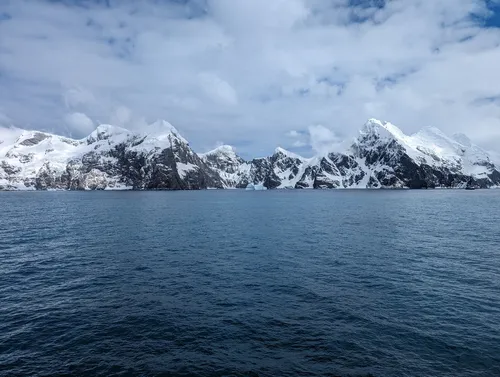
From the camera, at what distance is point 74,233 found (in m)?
68.5

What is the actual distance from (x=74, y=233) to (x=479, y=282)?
66.2m

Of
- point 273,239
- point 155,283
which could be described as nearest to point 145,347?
point 155,283

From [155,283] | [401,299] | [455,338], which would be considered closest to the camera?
[455,338]

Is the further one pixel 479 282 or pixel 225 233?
pixel 225 233

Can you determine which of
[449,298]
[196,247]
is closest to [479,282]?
[449,298]

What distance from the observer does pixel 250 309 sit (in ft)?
97.1

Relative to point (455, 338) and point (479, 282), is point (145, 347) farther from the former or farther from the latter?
point (479, 282)

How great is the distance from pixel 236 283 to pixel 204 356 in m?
14.6

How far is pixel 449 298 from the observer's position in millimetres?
32094

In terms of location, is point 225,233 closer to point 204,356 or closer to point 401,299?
point 401,299

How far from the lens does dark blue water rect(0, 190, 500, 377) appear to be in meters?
21.7

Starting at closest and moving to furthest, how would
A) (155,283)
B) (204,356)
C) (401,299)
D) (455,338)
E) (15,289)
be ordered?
(204,356)
(455,338)
(401,299)
(15,289)
(155,283)

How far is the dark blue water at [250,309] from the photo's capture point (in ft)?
71.2

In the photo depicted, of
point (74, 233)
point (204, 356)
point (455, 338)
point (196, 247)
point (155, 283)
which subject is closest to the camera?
point (204, 356)
